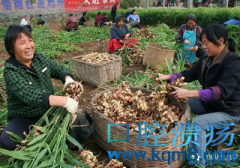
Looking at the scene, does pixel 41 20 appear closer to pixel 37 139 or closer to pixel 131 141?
pixel 37 139

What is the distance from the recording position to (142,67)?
4.61m

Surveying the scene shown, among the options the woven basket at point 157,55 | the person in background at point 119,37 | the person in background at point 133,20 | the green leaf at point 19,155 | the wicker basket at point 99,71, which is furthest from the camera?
the person in background at point 133,20

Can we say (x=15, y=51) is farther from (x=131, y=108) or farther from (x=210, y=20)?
(x=210, y=20)

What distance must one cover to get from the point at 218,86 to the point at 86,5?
1428 centimetres

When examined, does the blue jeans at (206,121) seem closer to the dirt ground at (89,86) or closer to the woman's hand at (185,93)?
the woman's hand at (185,93)

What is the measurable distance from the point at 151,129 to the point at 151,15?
1145cm

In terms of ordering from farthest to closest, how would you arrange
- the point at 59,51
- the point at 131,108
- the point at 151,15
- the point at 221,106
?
the point at 151,15 → the point at 59,51 → the point at 131,108 → the point at 221,106

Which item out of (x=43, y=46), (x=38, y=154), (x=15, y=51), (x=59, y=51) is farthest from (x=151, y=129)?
(x=43, y=46)

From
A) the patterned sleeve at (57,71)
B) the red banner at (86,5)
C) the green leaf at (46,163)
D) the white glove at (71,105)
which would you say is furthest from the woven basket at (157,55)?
the red banner at (86,5)

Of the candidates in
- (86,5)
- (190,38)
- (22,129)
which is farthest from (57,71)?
(86,5)

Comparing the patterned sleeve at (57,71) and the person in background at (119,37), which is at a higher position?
the person in background at (119,37)

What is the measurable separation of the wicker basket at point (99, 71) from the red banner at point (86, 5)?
11.1m

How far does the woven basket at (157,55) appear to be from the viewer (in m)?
3.93

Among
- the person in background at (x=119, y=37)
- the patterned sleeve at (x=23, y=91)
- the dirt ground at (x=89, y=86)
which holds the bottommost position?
the dirt ground at (x=89, y=86)
